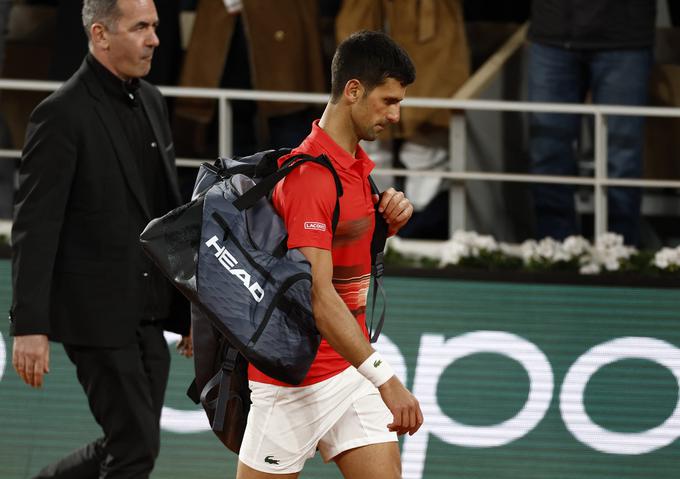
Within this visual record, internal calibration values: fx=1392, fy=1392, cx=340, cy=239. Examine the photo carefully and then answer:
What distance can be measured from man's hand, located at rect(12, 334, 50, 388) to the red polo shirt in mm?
1093

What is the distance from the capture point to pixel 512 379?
6770mm

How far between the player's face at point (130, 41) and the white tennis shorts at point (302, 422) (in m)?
Result: 1.66

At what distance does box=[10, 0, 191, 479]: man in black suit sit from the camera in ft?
17.3

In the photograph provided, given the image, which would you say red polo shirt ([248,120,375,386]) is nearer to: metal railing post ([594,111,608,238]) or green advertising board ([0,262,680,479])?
green advertising board ([0,262,680,479])

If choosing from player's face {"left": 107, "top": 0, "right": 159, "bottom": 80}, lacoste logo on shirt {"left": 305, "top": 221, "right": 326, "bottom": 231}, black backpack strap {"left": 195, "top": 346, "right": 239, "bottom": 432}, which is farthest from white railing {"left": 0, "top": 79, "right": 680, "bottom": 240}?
lacoste logo on shirt {"left": 305, "top": 221, "right": 326, "bottom": 231}

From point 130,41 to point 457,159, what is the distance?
99.1 inches

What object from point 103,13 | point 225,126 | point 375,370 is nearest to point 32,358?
point 103,13

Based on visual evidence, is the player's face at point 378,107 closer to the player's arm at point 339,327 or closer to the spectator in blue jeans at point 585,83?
the player's arm at point 339,327

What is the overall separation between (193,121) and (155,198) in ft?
7.98

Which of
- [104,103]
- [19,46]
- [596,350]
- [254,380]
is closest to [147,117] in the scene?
[104,103]

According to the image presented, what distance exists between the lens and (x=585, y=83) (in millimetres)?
7461

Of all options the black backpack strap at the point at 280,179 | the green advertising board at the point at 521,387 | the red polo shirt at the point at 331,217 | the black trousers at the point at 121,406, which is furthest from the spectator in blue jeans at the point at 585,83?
the black backpack strap at the point at 280,179

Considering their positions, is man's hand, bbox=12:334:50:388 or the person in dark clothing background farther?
the person in dark clothing background

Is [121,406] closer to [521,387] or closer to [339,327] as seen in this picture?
[339,327]
